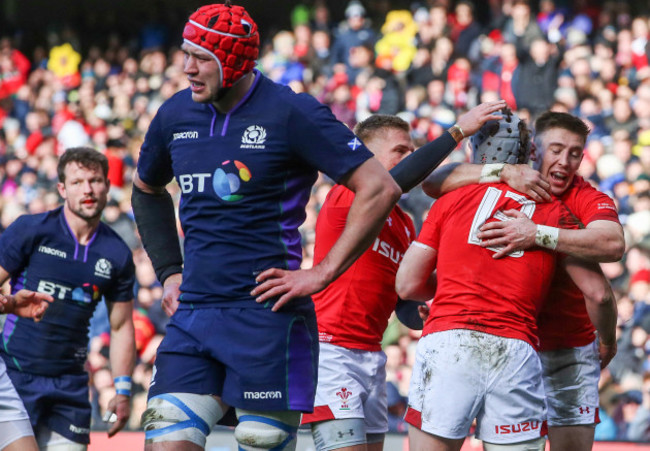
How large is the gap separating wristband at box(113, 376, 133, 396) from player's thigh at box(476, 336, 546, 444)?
273 cm

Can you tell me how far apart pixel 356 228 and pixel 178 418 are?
1.05m

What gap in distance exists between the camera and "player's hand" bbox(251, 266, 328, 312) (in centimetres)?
394

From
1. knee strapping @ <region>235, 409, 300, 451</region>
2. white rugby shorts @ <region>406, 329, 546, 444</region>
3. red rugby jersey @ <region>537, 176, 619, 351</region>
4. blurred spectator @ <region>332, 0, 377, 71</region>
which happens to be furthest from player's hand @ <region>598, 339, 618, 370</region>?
blurred spectator @ <region>332, 0, 377, 71</region>

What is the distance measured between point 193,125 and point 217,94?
19 cm

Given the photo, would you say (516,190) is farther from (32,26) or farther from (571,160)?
(32,26)

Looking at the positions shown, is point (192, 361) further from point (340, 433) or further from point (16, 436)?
point (16, 436)

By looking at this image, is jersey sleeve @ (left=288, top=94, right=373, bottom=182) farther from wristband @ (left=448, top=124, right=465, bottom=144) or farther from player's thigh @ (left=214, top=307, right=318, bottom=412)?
wristband @ (left=448, top=124, right=465, bottom=144)

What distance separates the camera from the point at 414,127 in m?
14.0

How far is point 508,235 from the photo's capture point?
472 centimetres

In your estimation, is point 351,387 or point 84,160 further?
point 84,160

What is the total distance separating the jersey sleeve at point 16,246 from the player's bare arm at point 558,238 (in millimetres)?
3088

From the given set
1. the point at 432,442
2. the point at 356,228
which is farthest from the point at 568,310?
the point at 356,228

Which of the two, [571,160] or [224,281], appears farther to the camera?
[571,160]

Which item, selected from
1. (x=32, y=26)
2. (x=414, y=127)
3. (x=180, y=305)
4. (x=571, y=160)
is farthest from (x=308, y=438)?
(x=32, y=26)
